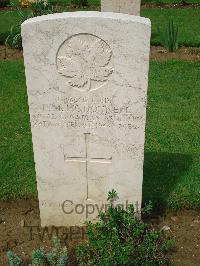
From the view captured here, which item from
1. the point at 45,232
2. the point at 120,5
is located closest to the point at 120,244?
the point at 45,232

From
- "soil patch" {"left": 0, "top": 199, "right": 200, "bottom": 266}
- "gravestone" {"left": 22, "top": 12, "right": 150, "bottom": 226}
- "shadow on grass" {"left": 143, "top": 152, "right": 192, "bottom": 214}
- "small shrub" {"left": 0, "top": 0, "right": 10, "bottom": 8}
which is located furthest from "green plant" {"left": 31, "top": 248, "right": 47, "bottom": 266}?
"small shrub" {"left": 0, "top": 0, "right": 10, "bottom": 8}

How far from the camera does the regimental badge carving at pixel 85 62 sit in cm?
319

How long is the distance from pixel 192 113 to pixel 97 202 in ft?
9.81

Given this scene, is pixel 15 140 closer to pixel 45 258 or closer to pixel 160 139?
pixel 160 139

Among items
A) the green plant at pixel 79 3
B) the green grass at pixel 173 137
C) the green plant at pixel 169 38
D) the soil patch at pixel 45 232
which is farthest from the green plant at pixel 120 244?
the green plant at pixel 79 3

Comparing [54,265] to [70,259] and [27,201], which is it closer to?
[70,259]

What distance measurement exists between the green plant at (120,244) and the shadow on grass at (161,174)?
760mm

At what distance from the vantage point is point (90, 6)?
591 inches

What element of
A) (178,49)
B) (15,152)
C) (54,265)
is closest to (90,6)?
(178,49)

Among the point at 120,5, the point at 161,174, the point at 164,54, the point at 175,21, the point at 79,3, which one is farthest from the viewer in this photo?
the point at 79,3

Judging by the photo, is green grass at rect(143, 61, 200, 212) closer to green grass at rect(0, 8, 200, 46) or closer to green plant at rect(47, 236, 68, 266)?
green plant at rect(47, 236, 68, 266)

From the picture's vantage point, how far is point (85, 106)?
11.2ft

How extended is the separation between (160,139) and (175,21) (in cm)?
746

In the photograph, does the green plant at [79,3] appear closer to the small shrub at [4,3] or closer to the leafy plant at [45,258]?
the small shrub at [4,3]
